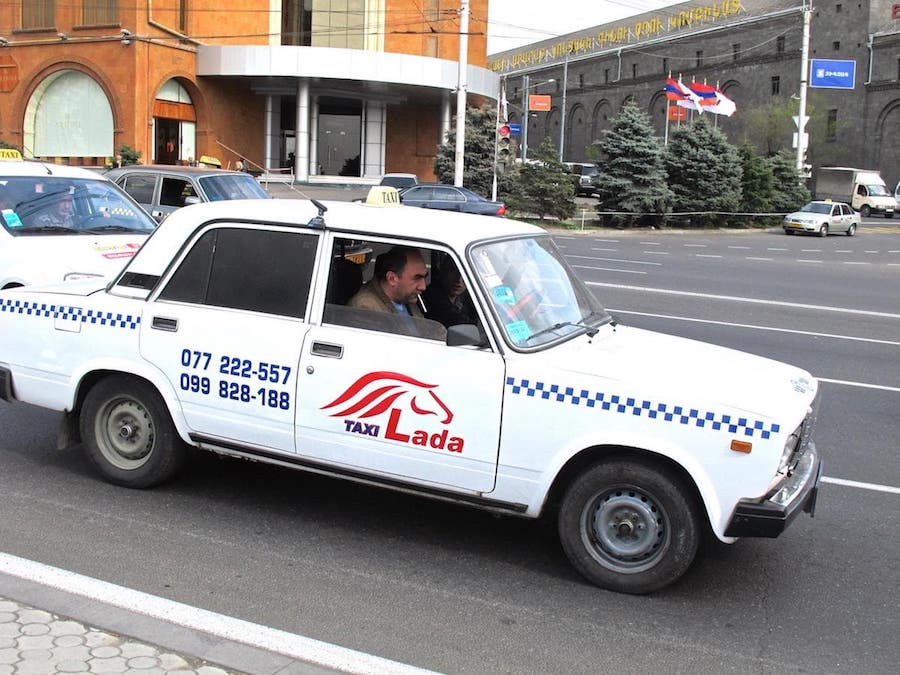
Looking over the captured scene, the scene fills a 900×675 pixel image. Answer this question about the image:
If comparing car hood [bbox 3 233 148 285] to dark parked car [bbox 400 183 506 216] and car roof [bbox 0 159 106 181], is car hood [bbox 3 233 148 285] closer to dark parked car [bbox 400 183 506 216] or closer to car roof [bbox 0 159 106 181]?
car roof [bbox 0 159 106 181]

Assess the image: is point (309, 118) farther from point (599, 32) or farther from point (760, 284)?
point (599, 32)

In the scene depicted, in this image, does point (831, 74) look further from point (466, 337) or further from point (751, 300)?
point (466, 337)

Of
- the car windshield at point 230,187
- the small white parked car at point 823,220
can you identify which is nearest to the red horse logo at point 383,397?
the car windshield at point 230,187

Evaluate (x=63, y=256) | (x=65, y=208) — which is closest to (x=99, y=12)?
(x=65, y=208)

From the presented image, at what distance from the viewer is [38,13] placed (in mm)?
47562

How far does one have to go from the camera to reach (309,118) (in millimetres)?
54062

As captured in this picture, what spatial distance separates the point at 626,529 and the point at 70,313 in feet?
11.3

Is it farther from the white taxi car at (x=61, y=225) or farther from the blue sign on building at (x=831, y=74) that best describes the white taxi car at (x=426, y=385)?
the blue sign on building at (x=831, y=74)

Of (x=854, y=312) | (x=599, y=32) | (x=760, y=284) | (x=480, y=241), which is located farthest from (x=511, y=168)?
(x=599, y=32)

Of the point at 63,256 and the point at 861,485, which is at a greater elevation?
the point at 63,256

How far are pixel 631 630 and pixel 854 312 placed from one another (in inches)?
523

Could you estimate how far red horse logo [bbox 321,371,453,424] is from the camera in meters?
4.94

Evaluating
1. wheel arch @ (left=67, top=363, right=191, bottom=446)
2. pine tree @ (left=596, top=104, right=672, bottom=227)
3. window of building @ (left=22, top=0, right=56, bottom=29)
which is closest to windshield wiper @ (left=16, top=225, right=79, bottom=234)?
wheel arch @ (left=67, top=363, right=191, bottom=446)

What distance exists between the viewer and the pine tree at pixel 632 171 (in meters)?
40.9
